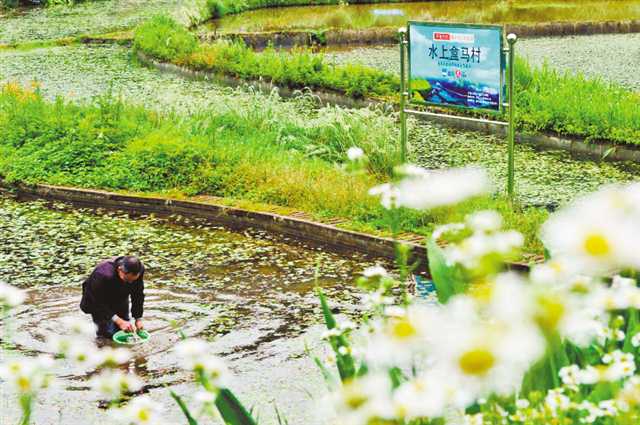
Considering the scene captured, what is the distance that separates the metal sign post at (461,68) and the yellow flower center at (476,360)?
844 centimetres

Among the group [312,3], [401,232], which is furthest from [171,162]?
[312,3]

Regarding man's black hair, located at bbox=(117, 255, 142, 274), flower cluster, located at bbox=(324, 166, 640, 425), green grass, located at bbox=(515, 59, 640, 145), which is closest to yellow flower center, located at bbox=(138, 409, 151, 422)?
flower cluster, located at bbox=(324, 166, 640, 425)

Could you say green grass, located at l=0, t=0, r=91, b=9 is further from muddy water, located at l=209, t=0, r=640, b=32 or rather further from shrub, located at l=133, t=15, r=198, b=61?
shrub, located at l=133, t=15, r=198, b=61

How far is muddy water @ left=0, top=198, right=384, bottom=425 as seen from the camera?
7.01m

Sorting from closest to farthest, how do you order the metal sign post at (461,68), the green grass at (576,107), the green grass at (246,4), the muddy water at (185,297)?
the muddy water at (185,297)
the metal sign post at (461,68)
the green grass at (576,107)
the green grass at (246,4)

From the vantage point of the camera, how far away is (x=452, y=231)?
3.22 metres

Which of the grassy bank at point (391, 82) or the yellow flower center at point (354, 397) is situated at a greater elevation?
the yellow flower center at point (354, 397)

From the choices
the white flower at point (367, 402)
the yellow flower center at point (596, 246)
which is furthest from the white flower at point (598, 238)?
the white flower at point (367, 402)

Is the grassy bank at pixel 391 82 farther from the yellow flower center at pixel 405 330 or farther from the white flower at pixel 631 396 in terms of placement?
the yellow flower center at pixel 405 330

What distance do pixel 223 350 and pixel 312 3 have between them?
968 inches

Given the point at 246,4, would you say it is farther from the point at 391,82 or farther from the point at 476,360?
the point at 476,360

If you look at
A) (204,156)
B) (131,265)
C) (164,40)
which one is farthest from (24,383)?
(164,40)

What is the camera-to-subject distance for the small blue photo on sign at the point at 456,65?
10523mm

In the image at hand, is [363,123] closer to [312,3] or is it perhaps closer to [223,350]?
[223,350]
